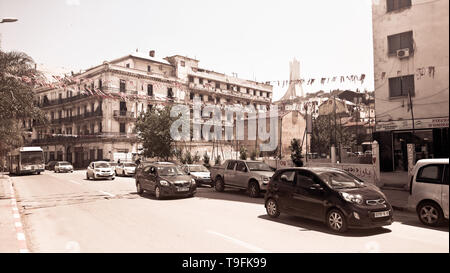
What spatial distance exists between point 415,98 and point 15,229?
22.0m

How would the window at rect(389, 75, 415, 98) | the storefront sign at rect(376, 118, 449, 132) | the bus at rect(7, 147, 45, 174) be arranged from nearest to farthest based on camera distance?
the storefront sign at rect(376, 118, 449, 132)
the window at rect(389, 75, 415, 98)
the bus at rect(7, 147, 45, 174)

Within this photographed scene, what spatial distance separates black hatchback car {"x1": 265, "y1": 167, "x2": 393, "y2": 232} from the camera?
7.55 meters

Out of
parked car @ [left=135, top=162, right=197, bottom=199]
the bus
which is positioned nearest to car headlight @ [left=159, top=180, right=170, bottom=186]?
parked car @ [left=135, top=162, right=197, bottom=199]

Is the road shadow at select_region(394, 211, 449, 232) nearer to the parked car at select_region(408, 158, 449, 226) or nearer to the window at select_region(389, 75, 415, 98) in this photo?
A: the parked car at select_region(408, 158, 449, 226)

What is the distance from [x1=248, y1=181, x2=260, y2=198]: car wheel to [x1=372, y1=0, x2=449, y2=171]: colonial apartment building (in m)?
10.9

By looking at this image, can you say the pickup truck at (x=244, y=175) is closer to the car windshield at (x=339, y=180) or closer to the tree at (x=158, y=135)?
the car windshield at (x=339, y=180)

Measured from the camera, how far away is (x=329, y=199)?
7.96 metres

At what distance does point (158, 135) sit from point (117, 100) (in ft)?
74.4

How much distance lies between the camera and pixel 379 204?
25.6 ft

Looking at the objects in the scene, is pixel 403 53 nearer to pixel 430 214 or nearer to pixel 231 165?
pixel 231 165

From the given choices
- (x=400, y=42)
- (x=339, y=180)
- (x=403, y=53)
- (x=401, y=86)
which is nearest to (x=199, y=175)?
(x=339, y=180)

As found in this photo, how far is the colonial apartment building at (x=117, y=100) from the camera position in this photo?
165 feet

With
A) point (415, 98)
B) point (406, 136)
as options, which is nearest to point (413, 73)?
point (415, 98)

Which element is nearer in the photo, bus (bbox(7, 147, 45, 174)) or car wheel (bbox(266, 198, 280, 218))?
car wheel (bbox(266, 198, 280, 218))
